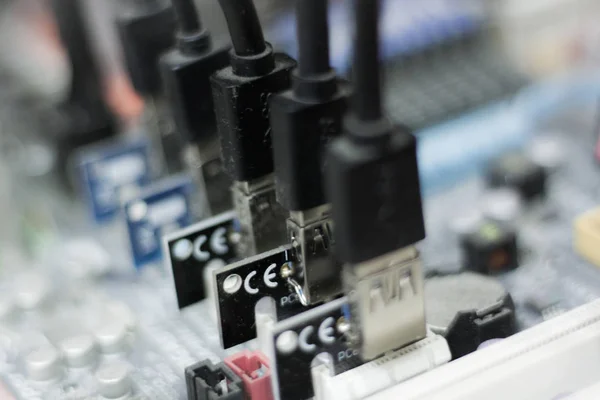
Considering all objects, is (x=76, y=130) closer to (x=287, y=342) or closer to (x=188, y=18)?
(x=188, y=18)

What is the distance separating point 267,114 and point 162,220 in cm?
29

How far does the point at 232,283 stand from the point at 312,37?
0.24m

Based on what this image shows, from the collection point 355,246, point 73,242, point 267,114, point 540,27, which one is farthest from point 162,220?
point 540,27

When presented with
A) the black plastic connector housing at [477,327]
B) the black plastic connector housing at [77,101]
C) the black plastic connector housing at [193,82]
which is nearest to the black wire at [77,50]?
the black plastic connector housing at [77,101]

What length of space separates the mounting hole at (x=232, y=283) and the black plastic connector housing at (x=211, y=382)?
0.23 feet

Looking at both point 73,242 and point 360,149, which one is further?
point 73,242

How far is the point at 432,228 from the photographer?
1.11 m

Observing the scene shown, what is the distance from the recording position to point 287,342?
791 mm

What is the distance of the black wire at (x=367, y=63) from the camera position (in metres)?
0.66

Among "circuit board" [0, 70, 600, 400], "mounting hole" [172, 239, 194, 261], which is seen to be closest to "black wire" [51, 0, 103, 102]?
"circuit board" [0, 70, 600, 400]

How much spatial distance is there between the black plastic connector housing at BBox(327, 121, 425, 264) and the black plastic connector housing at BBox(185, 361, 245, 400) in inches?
7.1

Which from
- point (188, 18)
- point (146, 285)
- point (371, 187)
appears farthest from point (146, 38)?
point (371, 187)

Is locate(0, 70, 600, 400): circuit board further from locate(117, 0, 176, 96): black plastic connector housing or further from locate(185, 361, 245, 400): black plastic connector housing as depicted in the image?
locate(117, 0, 176, 96): black plastic connector housing

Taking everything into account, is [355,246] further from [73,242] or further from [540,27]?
[540,27]
